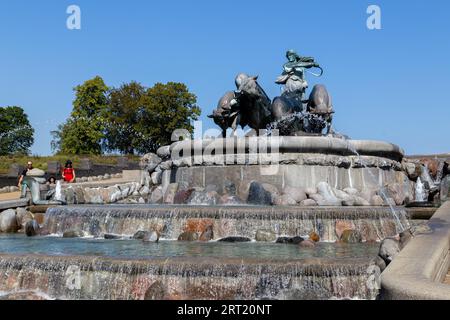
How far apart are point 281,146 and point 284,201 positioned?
1.78 metres

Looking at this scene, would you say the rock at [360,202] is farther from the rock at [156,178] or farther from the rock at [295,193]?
the rock at [156,178]

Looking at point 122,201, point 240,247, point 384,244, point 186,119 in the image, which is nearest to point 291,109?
point 122,201

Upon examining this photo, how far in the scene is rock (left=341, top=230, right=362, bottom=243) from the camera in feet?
37.1

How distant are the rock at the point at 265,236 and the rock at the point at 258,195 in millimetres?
4679

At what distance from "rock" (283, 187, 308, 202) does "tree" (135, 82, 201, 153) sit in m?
46.8

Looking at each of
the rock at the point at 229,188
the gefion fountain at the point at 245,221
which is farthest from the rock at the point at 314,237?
the rock at the point at 229,188

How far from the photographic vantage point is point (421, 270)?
5.15 m

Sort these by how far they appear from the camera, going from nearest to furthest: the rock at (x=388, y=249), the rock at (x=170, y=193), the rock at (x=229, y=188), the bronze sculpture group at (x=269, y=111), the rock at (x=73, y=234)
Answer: the rock at (x=388, y=249), the rock at (x=73, y=234), the rock at (x=229, y=188), the rock at (x=170, y=193), the bronze sculpture group at (x=269, y=111)

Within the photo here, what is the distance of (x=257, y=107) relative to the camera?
59.9 feet

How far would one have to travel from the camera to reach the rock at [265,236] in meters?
11.3

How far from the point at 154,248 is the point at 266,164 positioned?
7.24 m

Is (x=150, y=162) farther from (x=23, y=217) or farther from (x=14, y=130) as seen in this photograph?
(x=14, y=130)

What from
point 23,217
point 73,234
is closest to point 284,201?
point 73,234

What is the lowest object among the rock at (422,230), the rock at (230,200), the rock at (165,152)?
the rock at (230,200)
